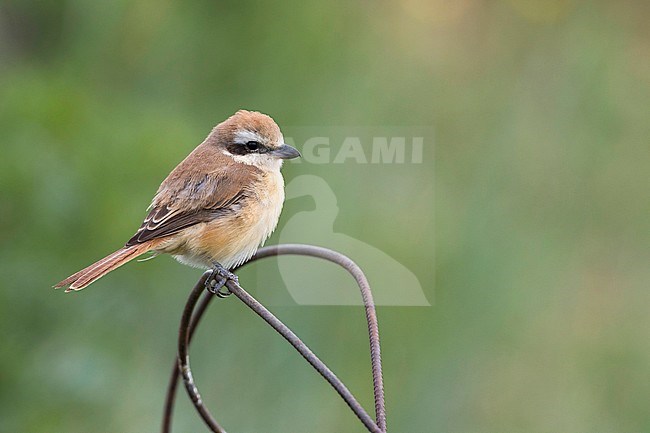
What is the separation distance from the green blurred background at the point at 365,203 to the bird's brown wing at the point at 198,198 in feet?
1.75

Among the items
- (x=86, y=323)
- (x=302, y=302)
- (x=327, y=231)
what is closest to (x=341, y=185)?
(x=327, y=231)

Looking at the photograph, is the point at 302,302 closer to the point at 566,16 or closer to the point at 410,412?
the point at 410,412

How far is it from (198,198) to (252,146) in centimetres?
27

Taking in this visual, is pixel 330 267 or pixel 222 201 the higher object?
pixel 222 201

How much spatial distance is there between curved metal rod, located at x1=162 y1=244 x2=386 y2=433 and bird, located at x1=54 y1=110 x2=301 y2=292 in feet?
1.06

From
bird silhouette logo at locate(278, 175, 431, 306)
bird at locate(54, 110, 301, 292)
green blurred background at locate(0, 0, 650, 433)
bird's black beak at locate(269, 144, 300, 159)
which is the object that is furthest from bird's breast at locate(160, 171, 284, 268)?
bird silhouette logo at locate(278, 175, 431, 306)

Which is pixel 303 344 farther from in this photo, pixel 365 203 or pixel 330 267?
pixel 365 203

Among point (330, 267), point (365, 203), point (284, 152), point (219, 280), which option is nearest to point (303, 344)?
point (219, 280)

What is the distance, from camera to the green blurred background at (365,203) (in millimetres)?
3000

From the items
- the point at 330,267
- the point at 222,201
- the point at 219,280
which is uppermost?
the point at 222,201

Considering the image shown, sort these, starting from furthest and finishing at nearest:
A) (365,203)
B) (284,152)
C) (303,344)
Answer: (365,203), (284,152), (303,344)

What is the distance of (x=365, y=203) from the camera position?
3.65m

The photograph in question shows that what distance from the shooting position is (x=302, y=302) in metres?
3.35

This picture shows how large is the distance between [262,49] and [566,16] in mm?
1487
